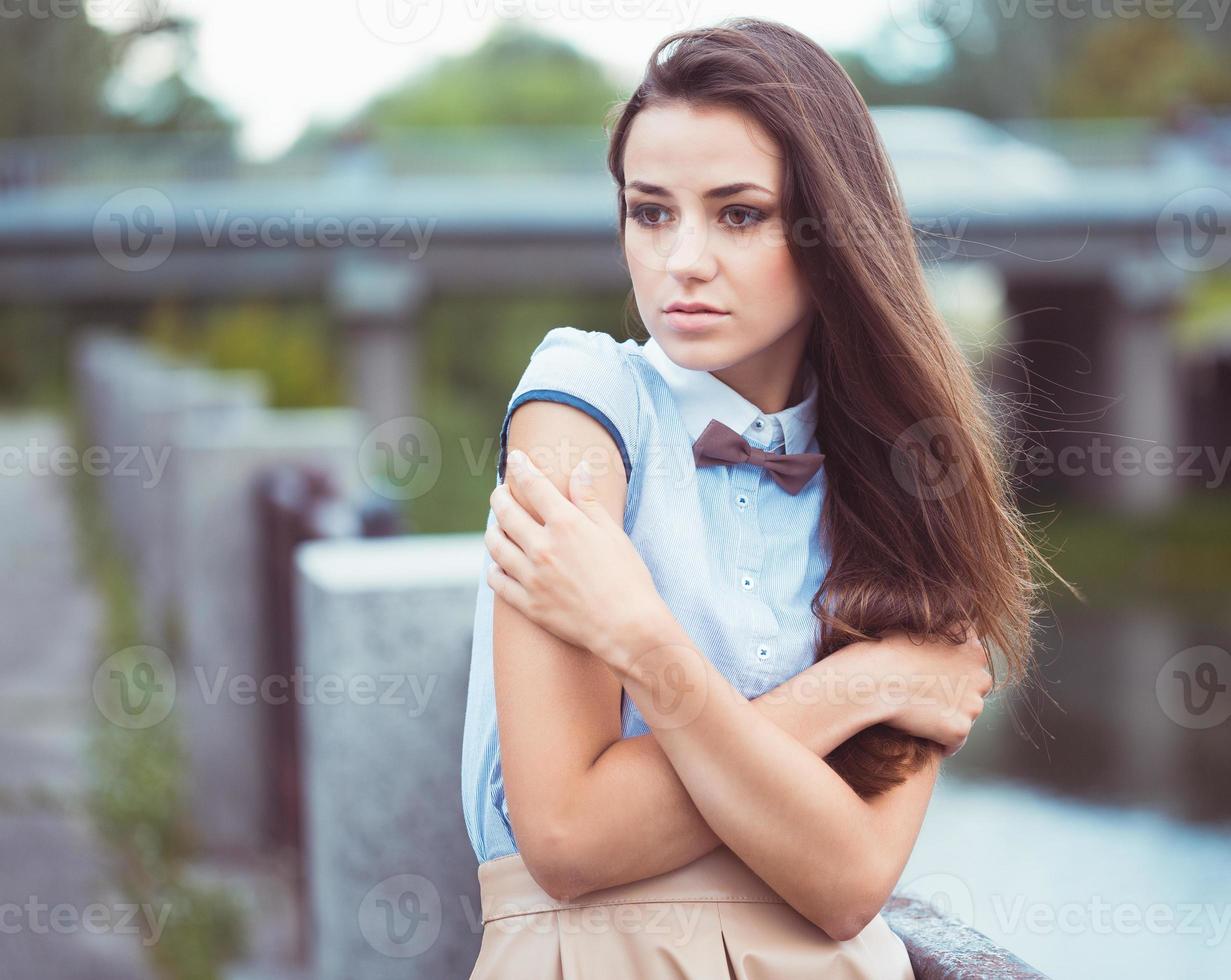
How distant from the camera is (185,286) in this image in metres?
19.0

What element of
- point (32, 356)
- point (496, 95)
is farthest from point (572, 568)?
point (496, 95)

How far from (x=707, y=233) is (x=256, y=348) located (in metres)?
17.4

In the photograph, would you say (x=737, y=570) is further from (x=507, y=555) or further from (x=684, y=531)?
(x=507, y=555)

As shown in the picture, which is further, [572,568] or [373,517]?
[373,517]

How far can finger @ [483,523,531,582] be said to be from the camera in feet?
5.39

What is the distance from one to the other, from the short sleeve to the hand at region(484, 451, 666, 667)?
66 mm

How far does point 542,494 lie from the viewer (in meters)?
1.67

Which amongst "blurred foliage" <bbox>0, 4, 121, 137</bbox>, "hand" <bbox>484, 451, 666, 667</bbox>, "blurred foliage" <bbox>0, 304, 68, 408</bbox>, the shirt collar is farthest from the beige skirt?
"blurred foliage" <bbox>0, 304, 68, 408</bbox>

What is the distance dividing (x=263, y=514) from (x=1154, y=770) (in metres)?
4.48

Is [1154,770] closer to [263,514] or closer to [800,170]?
[263,514]

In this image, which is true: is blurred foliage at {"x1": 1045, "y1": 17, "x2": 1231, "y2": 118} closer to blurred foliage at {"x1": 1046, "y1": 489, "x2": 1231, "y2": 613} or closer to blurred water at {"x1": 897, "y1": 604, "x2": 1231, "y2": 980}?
blurred foliage at {"x1": 1046, "y1": 489, "x2": 1231, "y2": 613}

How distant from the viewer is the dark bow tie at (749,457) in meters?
1.82

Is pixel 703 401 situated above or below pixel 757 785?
above

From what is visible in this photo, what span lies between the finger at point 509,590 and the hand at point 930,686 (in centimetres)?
47
